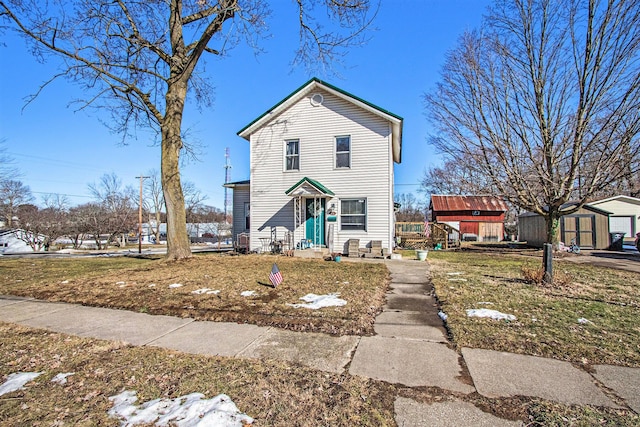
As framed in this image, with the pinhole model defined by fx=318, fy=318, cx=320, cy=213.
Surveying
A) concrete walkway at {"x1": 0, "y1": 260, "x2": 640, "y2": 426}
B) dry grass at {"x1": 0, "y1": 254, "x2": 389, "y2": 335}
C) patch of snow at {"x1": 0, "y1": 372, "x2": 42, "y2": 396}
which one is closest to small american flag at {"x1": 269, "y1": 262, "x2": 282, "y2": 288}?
dry grass at {"x1": 0, "y1": 254, "x2": 389, "y2": 335}

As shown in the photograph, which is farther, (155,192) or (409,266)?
(155,192)

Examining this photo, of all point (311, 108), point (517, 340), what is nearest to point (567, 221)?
point (311, 108)

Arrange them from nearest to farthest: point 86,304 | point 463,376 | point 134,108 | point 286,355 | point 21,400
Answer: point 21,400, point 463,376, point 286,355, point 86,304, point 134,108

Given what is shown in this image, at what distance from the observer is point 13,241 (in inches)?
1188

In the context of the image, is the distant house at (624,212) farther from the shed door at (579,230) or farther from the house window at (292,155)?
the house window at (292,155)

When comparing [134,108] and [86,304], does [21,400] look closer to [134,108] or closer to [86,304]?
[86,304]

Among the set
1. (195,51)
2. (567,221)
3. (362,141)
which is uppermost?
(195,51)

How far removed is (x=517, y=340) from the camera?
4.06 metres

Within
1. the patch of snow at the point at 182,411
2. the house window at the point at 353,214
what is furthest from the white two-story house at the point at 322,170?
the patch of snow at the point at 182,411

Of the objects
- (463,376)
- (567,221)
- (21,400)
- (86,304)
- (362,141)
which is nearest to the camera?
(21,400)

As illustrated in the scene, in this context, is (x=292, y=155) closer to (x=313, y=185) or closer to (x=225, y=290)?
(x=313, y=185)

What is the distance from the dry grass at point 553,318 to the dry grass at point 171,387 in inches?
78.1

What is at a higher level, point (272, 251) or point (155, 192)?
point (155, 192)

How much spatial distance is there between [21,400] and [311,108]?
14.0m
